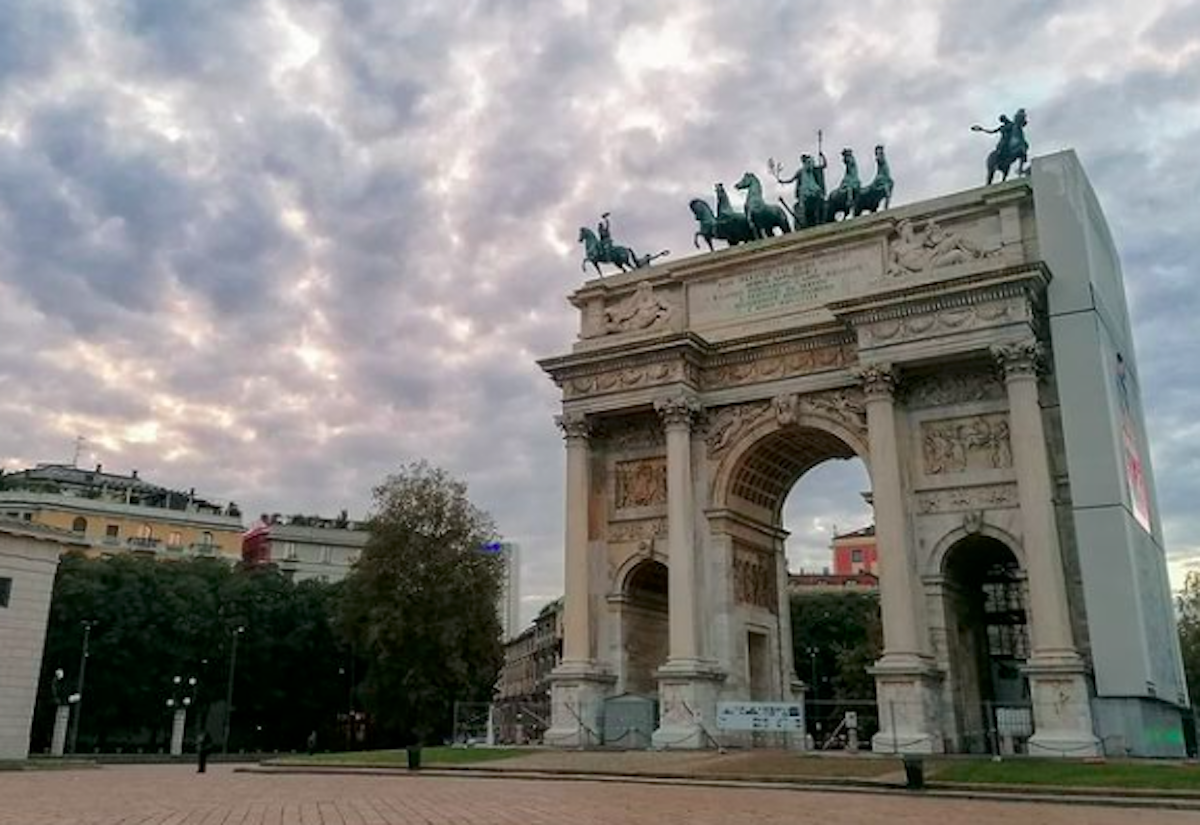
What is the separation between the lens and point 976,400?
1232 inches

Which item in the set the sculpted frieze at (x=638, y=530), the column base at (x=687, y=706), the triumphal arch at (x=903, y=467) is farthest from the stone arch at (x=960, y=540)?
the sculpted frieze at (x=638, y=530)

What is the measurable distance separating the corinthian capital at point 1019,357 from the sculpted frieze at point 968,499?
3.24m

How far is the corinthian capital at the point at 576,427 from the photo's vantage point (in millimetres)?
36125

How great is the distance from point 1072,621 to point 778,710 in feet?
26.8

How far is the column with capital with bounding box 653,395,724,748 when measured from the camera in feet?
102

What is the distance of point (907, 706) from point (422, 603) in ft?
77.5

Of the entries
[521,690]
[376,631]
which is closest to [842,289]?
[376,631]

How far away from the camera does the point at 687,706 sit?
3122cm

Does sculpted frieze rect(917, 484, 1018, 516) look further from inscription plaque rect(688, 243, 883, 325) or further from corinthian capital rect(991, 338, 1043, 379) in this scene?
inscription plaque rect(688, 243, 883, 325)

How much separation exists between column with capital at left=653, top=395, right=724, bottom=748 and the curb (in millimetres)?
6916

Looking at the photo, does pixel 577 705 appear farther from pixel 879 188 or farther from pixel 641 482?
pixel 879 188

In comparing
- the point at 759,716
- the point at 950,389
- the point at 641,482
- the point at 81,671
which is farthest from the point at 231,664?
the point at 950,389

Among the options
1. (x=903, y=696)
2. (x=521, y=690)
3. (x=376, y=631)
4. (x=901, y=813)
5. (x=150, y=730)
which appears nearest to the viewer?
(x=901, y=813)

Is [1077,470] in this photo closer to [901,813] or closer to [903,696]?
[903,696]
